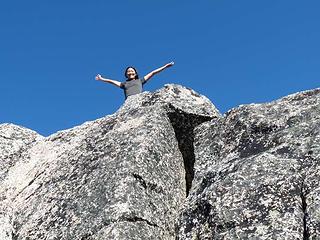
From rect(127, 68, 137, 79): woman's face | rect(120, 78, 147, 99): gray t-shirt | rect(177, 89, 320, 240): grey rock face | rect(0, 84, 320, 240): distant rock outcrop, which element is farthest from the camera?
rect(127, 68, 137, 79): woman's face

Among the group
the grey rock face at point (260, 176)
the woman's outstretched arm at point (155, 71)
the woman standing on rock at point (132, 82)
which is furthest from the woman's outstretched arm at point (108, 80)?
the grey rock face at point (260, 176)

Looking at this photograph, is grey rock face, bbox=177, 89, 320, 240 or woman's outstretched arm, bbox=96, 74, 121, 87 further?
woman's outstretched arm, bbox=96, 74, 121, 87

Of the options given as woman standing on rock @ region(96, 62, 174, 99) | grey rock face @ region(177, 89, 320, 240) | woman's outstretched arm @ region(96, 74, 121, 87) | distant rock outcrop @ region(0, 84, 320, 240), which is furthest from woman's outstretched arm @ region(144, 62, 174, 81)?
grey rock face @ region(177, 89, 320, 240)

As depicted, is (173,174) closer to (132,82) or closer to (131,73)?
(132,82)

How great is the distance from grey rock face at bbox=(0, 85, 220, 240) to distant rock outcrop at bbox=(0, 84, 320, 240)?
27 mm

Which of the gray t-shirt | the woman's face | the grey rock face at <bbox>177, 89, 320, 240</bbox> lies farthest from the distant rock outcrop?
the woman's face

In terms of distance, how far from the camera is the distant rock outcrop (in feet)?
29.7

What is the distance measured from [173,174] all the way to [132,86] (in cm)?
603

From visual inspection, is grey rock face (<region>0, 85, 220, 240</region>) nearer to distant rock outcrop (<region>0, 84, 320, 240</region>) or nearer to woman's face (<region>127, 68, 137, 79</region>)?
distant rock outcrop (<region>0, 84, 320, 240</region>)

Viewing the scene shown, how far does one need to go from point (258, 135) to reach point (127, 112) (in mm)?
3685

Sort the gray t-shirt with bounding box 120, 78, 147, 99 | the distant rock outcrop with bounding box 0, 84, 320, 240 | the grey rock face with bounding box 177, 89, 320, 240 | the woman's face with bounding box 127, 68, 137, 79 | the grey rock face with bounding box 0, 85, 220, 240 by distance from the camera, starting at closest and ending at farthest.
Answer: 1. the grey rock face with bounding box 177, 89, 320, 240
2. the distant rock outcrop with bounding box 0, 84, 320, 240
3. the grey rock face with bounding box 0, 85, 220, 240
4. the gray t-shirt with bounding box 120, 78, 147, 99
5. the woman's face with bounding box 127, 68, 137, 79

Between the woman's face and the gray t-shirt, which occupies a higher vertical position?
the woman's face

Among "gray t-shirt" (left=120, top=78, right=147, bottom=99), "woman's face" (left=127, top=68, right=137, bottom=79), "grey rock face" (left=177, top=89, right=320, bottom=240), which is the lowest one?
"grey rock face" (left=177, top=89, right=320, bottom=240)

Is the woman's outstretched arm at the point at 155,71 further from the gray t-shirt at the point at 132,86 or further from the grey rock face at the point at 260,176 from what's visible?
the grey rock face at the point at 260,176
